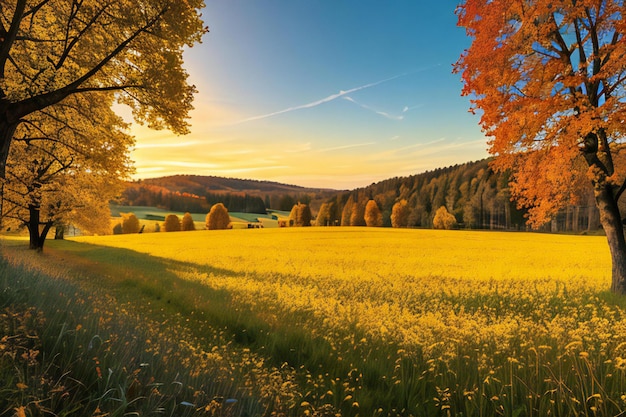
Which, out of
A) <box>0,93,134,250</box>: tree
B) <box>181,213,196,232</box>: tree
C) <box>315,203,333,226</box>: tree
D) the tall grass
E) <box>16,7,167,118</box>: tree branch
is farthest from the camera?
<box>315,203,333,226</box>: tree

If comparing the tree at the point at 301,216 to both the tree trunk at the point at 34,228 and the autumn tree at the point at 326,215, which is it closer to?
the autumn tree at the point at 326,215

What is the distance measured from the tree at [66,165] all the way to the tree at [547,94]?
1384 cm

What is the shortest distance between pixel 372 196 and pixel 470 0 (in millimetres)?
92060

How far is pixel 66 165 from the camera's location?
1822cm

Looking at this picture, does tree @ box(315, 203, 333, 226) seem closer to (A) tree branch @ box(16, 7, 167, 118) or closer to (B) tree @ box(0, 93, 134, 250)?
(B) tree @ box(0, 93, 134, 250)

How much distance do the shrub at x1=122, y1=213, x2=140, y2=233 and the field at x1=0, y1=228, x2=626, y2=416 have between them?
67749mm

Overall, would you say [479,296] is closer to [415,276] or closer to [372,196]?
[415,276]

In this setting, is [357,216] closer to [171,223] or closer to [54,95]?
[171,223]

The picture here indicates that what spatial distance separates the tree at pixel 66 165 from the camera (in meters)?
11.4

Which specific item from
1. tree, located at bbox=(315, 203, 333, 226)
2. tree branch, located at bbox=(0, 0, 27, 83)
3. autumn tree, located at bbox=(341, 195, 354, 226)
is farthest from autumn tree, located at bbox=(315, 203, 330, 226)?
tree branch, located at bbox=(0, 0, 27, 83)

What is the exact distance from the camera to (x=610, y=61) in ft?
28.7

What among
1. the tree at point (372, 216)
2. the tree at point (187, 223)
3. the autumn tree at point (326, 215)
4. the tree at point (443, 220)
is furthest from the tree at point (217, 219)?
the tree at point (443, 220)

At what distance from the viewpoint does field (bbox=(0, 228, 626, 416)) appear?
3.84 meters

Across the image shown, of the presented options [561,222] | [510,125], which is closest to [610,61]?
[510,125]
